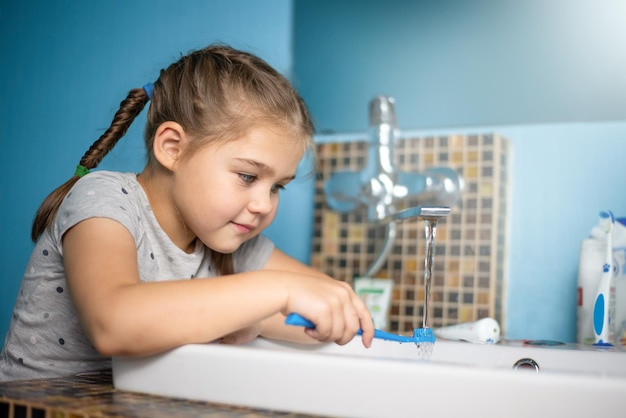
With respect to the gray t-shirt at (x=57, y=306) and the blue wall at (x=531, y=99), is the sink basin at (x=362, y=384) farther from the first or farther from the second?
the blue wall at (x=531, y=99)

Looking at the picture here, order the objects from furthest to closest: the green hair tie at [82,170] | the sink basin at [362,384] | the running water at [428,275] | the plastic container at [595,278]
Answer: the plastic container at [595,278], the green hair tie at [82,170], the running water at [428,275], the sink basin at [362,384]

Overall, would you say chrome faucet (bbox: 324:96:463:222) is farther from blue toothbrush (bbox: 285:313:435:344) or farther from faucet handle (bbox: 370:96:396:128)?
blue toothbrush (bbox: 285:313:435:344)

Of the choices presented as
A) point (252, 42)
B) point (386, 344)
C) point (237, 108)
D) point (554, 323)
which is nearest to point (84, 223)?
point (237, 108)

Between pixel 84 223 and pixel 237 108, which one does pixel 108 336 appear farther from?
pixel 237 108

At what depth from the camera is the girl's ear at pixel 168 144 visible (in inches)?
37.5

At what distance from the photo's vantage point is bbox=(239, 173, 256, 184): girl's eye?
2.96 feet

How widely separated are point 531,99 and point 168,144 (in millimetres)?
795

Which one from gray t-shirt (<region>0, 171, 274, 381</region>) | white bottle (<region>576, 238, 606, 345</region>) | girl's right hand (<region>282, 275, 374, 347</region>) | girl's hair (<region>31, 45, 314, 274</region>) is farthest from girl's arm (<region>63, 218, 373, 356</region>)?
white bottle (<region>576, 238, 606, 345</region>)

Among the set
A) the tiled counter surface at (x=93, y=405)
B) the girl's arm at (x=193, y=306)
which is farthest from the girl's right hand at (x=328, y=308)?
the tiled counter surface at (x=93, y=405)

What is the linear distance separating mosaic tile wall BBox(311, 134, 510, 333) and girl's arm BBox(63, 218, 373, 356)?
29.4 inches

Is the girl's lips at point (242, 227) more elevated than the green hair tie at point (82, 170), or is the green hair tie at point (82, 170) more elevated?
the green hair tie at point (82, 170)

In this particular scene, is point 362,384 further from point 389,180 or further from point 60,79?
point 60,79

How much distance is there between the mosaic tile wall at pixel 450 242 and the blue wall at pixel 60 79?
45 cm

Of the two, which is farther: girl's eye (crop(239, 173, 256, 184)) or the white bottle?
the white bottle
